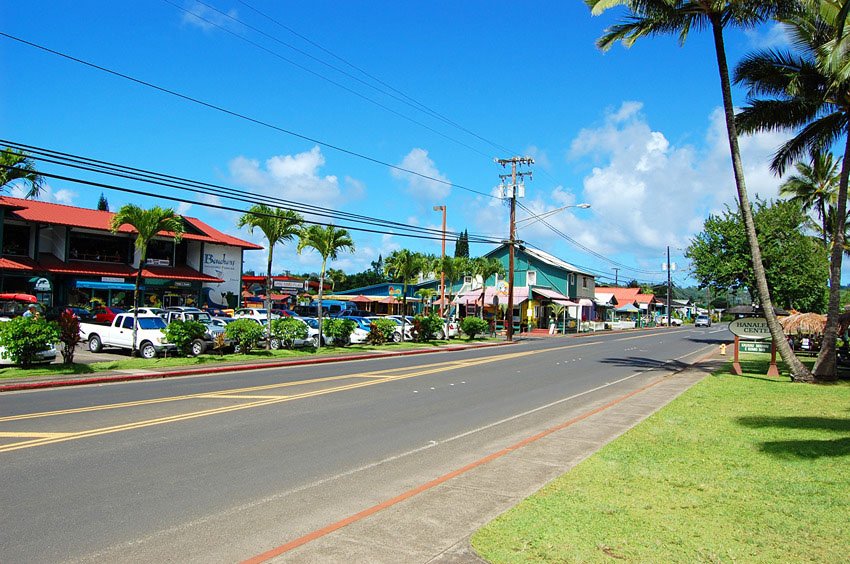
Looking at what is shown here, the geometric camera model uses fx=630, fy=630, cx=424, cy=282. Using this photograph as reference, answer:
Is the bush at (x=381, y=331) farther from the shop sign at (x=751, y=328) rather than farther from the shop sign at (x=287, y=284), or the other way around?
the shop sign at (x=751, y=328)

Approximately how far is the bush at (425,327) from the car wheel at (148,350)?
1735 centimetres

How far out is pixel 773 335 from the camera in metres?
20.5

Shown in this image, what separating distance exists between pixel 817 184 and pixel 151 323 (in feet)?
127

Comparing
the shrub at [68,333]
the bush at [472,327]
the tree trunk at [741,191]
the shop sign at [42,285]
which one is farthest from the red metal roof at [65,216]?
the tree trunk at [741,191]

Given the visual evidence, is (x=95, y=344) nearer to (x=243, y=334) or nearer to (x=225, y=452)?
(x=243, y=334)

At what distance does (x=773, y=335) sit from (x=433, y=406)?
513 inches

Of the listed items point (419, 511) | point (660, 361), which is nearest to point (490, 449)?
point (419, 511)

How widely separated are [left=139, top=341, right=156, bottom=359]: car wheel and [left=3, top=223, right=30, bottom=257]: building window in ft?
70.0

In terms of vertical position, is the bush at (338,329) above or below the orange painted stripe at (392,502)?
above

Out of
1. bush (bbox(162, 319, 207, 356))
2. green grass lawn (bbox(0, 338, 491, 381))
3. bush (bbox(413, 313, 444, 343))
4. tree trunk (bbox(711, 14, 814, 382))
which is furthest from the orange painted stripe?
bush (bbox(413, 313, 444, 343))

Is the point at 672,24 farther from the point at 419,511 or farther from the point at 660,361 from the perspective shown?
the point at 419,511

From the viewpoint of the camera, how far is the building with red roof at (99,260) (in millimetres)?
38438

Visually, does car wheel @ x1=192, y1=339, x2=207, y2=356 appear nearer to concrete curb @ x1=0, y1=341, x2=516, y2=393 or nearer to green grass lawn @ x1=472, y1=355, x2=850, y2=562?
concrete curb @ x1=0, y1=341, x2=516, y2=393

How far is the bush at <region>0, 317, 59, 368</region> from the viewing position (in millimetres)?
17797
